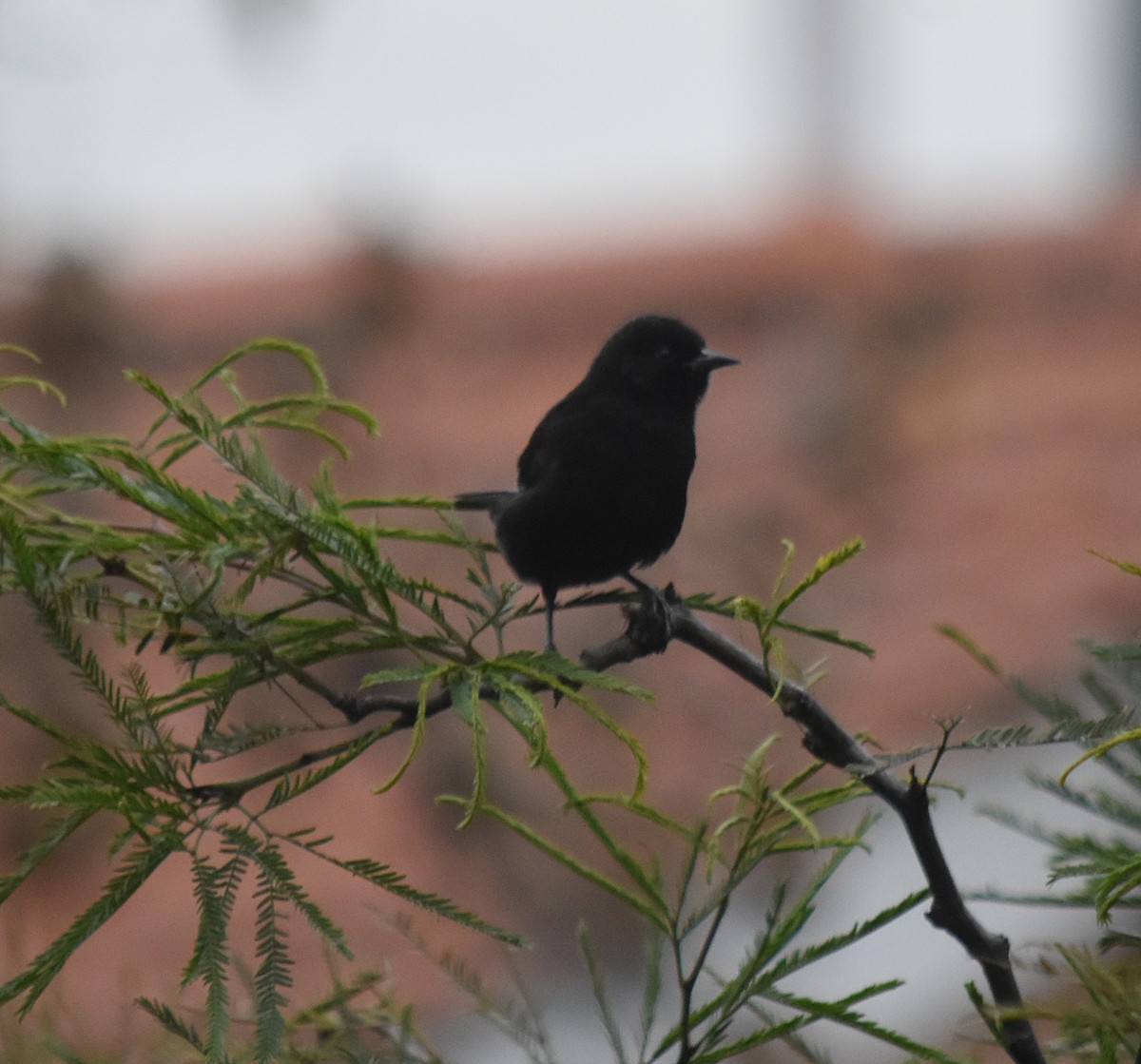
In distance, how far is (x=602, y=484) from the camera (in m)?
2.43

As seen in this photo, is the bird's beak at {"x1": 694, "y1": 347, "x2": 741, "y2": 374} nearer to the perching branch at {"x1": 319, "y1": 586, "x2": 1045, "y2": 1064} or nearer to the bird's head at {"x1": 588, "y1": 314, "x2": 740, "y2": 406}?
the bird's head at {"x1": 588, "y1": 314, "x2": 740, "y2": 406}

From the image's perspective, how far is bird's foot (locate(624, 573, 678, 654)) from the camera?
136cm

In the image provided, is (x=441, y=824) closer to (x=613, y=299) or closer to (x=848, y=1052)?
(x=848, y=1052)

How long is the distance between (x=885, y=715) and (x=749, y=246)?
355 centimetres

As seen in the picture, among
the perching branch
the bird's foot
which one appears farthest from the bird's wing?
the perching branch

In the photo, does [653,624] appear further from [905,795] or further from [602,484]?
[602,484]

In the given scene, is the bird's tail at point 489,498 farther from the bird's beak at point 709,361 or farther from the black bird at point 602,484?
the bird's beak at point 709,361

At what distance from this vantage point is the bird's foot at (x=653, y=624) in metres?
1.36

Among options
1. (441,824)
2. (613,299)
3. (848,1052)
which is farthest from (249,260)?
(848,1052)

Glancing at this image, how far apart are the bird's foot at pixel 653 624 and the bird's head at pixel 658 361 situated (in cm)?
128

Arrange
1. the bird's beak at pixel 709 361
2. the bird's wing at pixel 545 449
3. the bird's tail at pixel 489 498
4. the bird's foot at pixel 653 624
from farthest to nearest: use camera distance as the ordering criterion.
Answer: the bird's beak at pixel 709 361, the bird's tail at pixel 489 498, the bird's wing at pixel 545 449, the bird's foot at pixel 653 624

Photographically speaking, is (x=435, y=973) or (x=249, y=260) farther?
(x=249, y=260)

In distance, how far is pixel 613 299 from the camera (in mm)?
8039

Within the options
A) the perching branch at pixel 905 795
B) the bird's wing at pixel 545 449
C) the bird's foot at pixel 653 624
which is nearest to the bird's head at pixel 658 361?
the bird's wing at pixel 545 449
